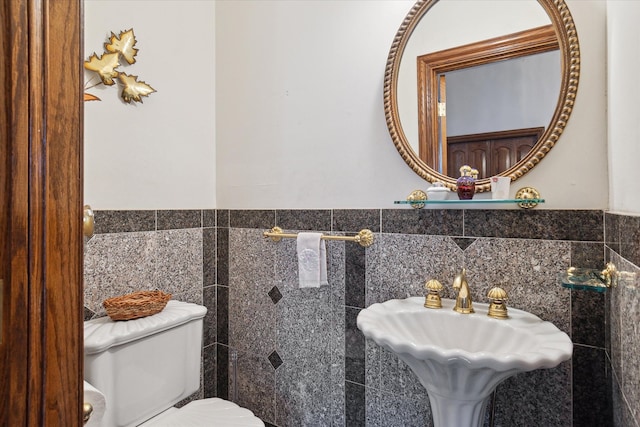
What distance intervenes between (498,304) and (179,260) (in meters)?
1.40

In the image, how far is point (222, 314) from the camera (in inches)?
74.3

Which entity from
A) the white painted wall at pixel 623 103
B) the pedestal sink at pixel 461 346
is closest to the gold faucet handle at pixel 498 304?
the pedestal sink at pixel 461 346

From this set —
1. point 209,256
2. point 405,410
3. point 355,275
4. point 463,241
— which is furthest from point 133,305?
point 463,241

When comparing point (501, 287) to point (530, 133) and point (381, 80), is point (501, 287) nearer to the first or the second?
point (530, 133)

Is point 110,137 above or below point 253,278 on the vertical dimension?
above

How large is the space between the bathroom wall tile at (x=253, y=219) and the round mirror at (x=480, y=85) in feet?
2.32

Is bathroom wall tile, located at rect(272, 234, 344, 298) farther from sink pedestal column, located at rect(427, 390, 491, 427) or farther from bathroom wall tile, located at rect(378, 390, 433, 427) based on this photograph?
sink pedestal column, located at rect(427, 390, 491, 427)

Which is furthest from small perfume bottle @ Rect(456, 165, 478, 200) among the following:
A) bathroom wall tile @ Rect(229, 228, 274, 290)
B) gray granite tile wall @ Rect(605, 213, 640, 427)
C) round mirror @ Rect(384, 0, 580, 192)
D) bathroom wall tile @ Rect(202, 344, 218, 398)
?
bathroom wall tile @ Rect(202, 344, 218, 398)

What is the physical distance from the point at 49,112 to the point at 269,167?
1285 millimetres

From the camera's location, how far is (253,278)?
5.80 feet

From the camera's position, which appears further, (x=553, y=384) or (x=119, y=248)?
(x=119, y=248)

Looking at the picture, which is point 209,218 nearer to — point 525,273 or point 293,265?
point 293,265

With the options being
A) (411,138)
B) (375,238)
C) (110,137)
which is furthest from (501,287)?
(110,137)

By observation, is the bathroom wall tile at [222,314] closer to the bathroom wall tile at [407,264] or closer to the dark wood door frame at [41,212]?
the bathroom wall tile at [407,264]
